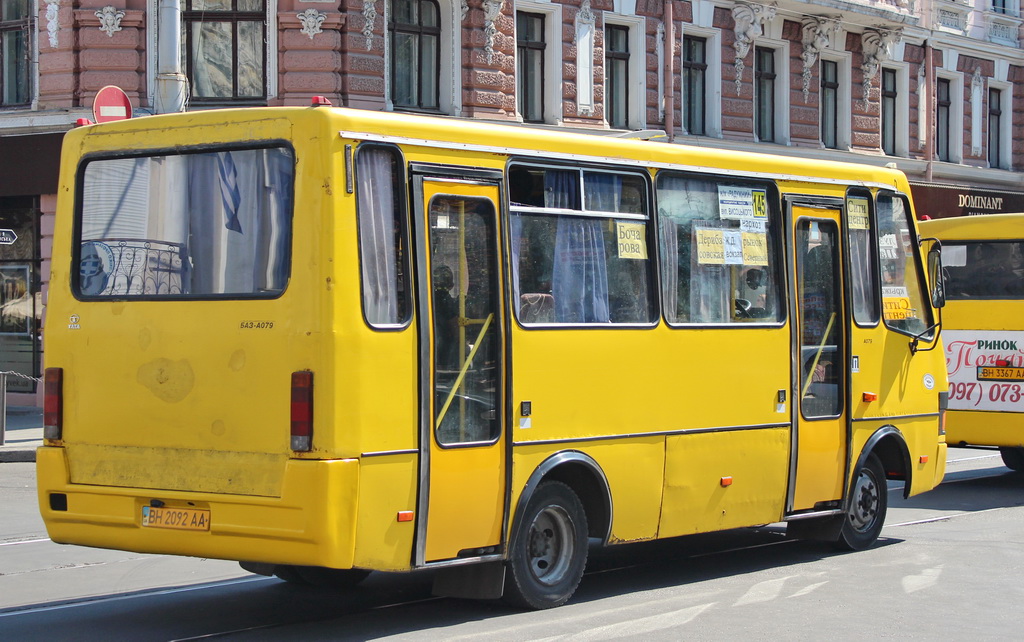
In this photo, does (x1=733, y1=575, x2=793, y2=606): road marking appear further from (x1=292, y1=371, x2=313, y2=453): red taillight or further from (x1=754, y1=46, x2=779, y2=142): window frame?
(x1=754, y1=46, x2=779, y2=142): window frame

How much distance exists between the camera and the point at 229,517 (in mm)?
7496

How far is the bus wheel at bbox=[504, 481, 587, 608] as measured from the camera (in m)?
8.48

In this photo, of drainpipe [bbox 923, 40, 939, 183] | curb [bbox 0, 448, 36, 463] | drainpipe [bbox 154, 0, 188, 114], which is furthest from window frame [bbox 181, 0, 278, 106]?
drainpipe [bbox 923, 40, 939, 183]

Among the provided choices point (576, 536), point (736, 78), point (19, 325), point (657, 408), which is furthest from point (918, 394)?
point (736, 78)

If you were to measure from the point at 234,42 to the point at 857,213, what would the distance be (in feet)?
48.3

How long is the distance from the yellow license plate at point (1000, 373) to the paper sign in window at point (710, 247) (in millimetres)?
7006

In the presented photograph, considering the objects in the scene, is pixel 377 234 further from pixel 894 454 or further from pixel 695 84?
pixel 695 84

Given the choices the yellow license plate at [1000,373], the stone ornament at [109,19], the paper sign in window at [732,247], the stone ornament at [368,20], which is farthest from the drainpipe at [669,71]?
the paper sign in window at [732,247]

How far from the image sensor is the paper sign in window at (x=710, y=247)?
9.90 m

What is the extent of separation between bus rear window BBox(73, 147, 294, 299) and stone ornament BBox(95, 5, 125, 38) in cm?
1573

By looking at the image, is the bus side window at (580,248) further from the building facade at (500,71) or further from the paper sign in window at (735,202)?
the building facade at (500,71)

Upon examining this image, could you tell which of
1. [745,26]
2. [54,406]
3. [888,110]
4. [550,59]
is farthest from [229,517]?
[888,110]

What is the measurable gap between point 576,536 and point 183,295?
283 centimetres

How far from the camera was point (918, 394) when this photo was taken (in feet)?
39.0
